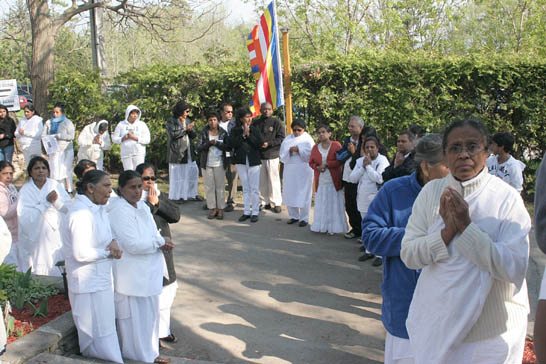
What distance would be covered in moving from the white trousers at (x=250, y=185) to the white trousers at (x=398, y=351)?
22.0 feet

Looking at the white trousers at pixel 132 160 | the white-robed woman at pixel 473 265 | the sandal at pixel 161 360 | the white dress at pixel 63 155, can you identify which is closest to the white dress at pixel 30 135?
the white dress at pixel 63 155

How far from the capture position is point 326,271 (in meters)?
7.78

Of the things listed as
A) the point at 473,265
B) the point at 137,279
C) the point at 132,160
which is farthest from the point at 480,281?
the point at 132,160

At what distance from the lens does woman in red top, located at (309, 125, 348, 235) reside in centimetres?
934

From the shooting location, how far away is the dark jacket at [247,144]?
34.0 feet

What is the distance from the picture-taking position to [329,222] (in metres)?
9.50

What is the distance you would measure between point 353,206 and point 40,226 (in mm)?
4742

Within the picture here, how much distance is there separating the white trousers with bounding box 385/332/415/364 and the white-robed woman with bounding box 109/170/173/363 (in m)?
2.31

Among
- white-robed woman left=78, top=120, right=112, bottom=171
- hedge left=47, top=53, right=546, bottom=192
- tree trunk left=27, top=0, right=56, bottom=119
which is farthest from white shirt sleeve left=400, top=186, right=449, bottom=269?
tree trunk left=27, top=0, right=56, bottom=119

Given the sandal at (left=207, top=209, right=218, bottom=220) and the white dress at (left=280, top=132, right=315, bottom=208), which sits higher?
the white dress at (left=280, top=132, right=315, bottom=208)

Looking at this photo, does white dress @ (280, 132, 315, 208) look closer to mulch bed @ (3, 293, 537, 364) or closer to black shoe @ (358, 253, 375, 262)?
black shoe @ (358, 253, 375, 262)

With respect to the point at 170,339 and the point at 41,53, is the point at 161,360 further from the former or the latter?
the point at 41,53

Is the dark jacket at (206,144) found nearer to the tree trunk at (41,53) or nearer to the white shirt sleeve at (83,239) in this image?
the white shirt sleeve at (83,239)

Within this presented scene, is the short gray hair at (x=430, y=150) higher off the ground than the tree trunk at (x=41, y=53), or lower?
lower
